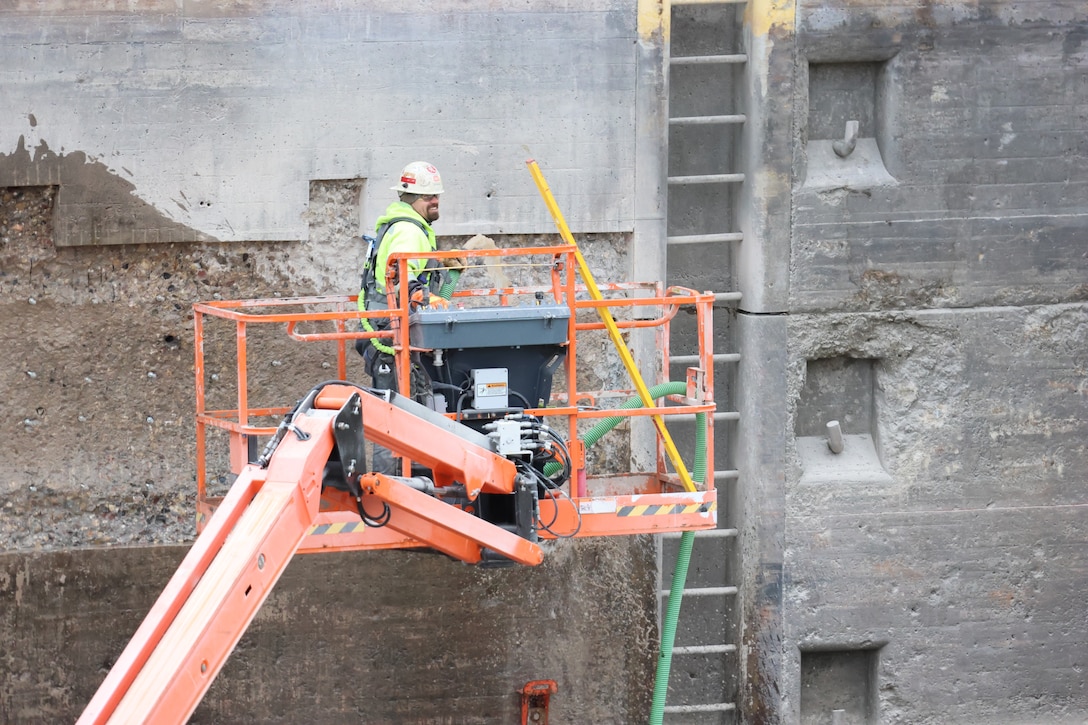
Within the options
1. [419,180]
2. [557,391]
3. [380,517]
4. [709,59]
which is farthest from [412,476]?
[709,59]

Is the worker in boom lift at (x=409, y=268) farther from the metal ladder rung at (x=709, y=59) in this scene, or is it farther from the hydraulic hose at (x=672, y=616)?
the metal ladder rung at (x=709, y=59)

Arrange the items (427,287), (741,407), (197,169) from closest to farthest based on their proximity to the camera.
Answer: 1. (427,287)
2. (197,169)
3. (741,407)

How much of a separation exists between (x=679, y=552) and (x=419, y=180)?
264cm

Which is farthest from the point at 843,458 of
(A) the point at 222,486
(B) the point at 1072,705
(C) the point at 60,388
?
(C) the point at 60,388

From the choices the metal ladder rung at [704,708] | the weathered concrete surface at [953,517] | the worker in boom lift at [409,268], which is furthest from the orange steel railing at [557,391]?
the metal ladder rung at [704,708]

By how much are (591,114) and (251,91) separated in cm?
213

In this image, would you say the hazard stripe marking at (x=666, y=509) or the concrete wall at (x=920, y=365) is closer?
the hazard stripe marking at (x=666, y=509)

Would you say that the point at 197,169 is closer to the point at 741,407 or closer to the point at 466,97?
the point at 466,97

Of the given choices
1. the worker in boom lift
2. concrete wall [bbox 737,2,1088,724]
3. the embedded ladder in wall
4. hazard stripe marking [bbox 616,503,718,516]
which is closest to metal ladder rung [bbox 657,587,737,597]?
the embedded ladder in wall

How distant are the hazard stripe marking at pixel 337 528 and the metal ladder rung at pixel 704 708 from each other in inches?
129

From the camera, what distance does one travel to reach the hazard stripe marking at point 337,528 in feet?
20.4

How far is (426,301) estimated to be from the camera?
20.9ft

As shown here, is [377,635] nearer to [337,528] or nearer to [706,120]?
[337,528]

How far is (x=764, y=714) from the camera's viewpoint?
8.60 m
